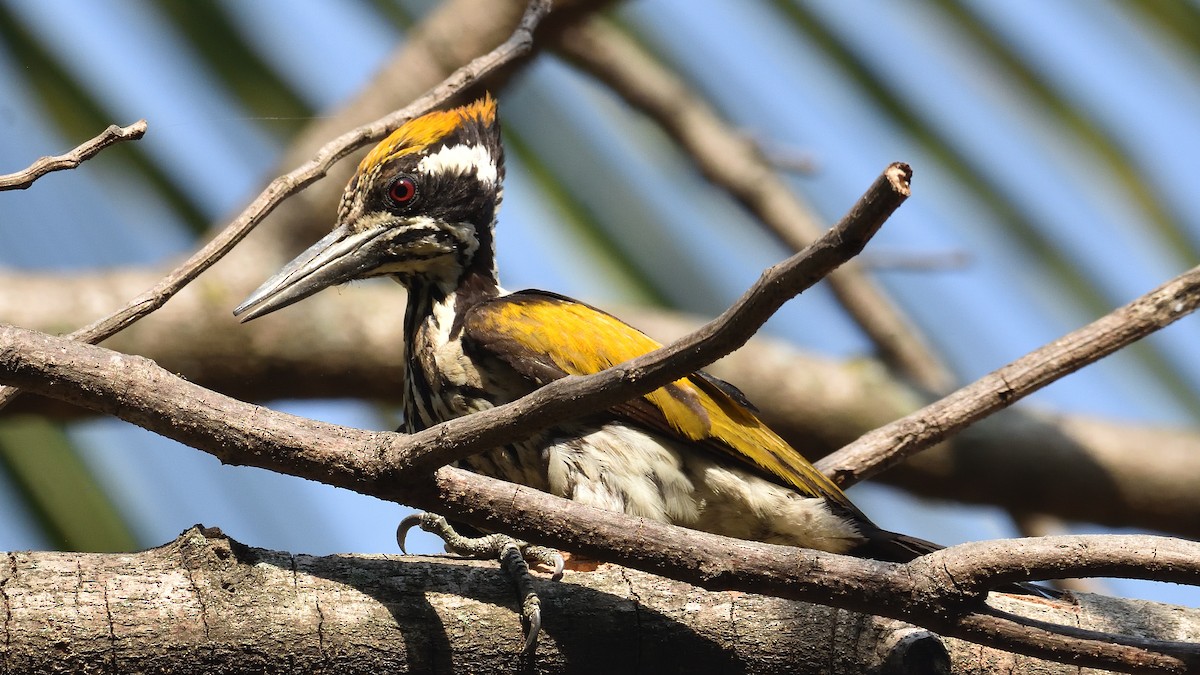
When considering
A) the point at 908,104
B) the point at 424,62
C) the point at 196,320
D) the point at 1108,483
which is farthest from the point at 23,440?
the point at 1108,483

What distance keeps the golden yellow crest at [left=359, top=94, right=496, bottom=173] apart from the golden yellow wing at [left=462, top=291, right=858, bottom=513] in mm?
591

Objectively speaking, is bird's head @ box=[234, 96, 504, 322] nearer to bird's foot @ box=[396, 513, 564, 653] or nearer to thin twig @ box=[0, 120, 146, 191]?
bird's foot @ box=[396, 513, 564, 653]

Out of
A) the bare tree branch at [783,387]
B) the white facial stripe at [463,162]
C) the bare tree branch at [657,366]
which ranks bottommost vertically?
the bare tree branch at [657,366]

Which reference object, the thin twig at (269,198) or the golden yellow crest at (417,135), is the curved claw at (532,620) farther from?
the golden yellow crest at (417,135)

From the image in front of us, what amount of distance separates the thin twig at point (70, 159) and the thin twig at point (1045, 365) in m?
2.29

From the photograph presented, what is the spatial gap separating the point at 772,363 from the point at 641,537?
9.68ft

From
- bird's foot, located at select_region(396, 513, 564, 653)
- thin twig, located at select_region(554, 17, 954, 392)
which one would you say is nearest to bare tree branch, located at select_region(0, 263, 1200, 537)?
thin twig, located at select_region(554, 17, 954, 392)

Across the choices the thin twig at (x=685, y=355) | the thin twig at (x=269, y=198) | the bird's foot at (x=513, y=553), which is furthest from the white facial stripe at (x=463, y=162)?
the thin twig at (x=685, y=355)

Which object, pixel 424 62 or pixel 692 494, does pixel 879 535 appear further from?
pixel 424 62

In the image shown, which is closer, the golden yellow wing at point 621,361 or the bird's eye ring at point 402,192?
the golden yellow wing at point 621,361

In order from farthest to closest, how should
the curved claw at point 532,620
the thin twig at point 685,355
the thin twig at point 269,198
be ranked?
1. the thin twig at point 269,198
2. the curved claw at point 532,620
3. the thin twig at point 685,355

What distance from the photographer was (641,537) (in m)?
2.43

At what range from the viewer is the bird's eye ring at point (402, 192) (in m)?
4.19

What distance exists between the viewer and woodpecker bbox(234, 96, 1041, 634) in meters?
3.71
